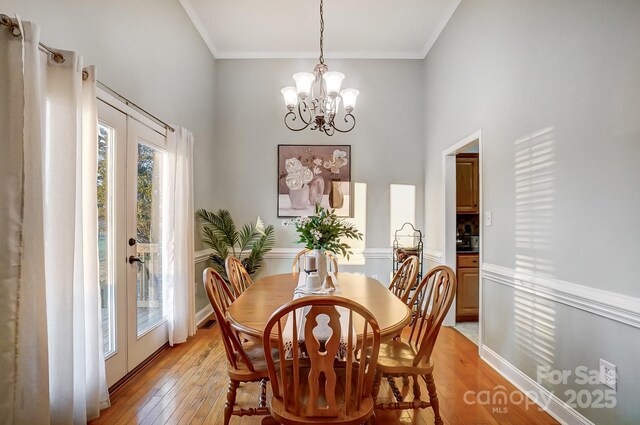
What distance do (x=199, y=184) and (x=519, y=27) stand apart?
132 inches

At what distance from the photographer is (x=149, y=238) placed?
9.41 ft

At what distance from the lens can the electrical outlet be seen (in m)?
1.64

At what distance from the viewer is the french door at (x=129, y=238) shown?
229 centimetres

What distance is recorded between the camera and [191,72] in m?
3.68

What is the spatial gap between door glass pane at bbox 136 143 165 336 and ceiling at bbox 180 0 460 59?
1760 mm

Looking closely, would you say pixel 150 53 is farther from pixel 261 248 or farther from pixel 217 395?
pixel 217 395

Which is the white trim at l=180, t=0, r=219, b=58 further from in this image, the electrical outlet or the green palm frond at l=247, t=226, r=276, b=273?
the electrical outlet

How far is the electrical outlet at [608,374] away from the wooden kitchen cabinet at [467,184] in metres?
2.63

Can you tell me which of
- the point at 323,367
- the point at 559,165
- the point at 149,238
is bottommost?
the point at 323,367

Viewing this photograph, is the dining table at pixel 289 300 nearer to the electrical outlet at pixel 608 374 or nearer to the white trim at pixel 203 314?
the electrical outlet at pixel 608 374

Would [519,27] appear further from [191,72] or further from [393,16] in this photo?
[191,72]

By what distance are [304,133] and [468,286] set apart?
2.74 meters

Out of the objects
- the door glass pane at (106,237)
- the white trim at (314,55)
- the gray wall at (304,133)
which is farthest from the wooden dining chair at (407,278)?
the white trim at (314,55)

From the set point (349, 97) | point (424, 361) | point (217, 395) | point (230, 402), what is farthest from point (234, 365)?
point (349, 97)
